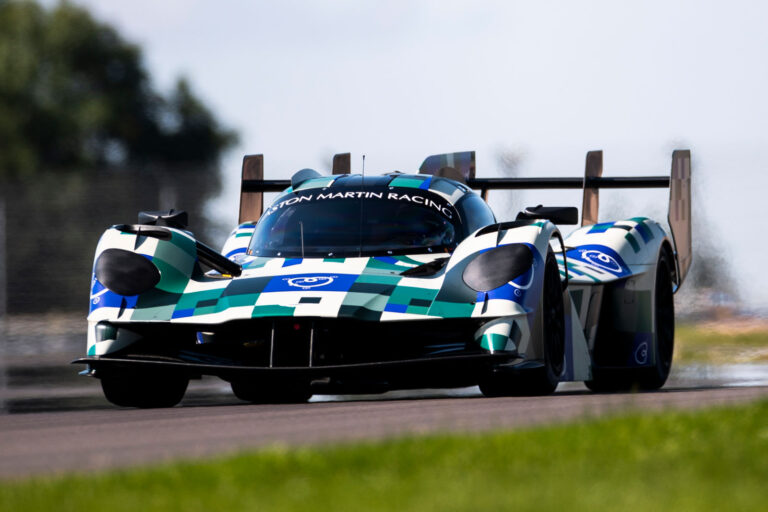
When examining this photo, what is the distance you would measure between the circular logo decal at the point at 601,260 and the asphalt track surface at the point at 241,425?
160 centimetres

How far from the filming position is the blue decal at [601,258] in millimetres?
9898

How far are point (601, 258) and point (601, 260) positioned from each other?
13mm

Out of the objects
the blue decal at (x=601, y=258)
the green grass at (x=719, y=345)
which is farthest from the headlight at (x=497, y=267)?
the green grass at (x=719, y=345)

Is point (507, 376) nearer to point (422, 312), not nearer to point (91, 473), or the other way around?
point (422, 312)

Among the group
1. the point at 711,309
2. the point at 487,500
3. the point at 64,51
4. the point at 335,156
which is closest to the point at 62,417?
the point at 487,500

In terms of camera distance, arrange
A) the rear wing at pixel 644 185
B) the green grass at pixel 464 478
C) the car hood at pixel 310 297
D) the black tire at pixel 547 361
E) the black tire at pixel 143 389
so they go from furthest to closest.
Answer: the rear wing at pixel 644 185
the black tire at pixel 143 389
the black tire at pixel 547 361
the car hood at pixel 310 297
the green grass at pixel 464 478

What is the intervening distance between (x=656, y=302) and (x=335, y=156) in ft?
11.4

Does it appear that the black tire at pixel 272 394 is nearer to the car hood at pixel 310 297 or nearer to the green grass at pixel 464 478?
the car hood at pixel 310 297

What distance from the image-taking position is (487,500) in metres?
3.74

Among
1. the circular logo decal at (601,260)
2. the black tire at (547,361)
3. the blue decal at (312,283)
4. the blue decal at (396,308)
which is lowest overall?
the black tire at (547,361)

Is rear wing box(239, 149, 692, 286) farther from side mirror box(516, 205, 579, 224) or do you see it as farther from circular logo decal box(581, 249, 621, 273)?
side mirror box(516, 205, 579, 224)

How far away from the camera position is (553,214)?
920 cm

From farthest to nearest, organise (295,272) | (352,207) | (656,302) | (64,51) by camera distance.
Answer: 1. (64,51)
2. (656,302)
3. (352,207)
4. (295,272)

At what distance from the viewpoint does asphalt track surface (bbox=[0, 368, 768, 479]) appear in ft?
16.8
